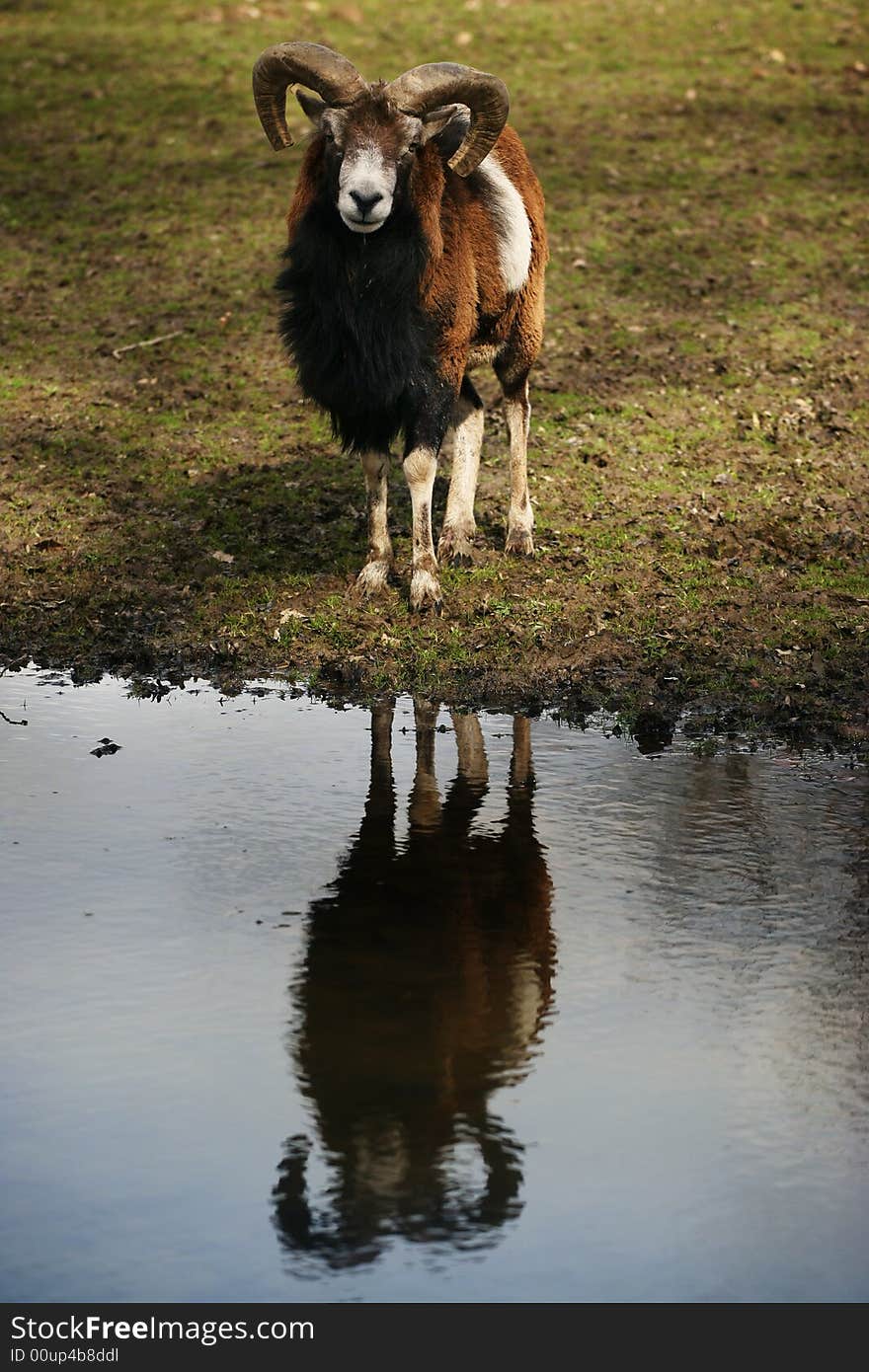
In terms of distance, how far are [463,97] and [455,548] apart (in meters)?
2.45

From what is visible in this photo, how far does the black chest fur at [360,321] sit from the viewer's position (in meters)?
8.87

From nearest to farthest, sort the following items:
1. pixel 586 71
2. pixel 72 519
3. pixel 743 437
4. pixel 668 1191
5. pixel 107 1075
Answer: pixel 668 1191 → pixel 107 1075 → pixel 72 519 → pixel 743 437 → pixel 586 71

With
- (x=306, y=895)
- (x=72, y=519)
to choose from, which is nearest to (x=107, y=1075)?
(x=306, y=895)

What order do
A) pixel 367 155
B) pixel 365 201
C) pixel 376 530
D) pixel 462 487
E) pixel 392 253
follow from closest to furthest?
pixel 365 201, pixel 367 155, pixel 392 253, pixel 376 530, pixel 462 487

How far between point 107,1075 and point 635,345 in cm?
1066

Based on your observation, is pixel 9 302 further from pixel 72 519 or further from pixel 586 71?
pixel 586 71

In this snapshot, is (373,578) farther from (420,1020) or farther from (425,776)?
(420,1020)

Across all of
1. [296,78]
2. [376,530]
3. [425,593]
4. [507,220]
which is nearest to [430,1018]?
[425,593]

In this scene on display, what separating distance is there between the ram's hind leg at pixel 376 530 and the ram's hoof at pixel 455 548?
0.38 m

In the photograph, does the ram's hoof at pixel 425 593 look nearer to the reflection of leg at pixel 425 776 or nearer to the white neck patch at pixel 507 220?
the reflection of leg at pixel 425 776

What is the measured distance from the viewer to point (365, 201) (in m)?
8.45

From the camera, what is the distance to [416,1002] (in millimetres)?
5184

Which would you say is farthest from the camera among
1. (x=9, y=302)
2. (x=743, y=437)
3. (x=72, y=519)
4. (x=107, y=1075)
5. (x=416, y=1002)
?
(x=9, y=302)
